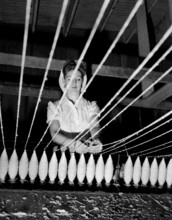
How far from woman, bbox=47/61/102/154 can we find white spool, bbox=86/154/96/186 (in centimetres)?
68

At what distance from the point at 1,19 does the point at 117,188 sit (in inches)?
166

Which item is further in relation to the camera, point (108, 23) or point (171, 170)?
point (108, 23)

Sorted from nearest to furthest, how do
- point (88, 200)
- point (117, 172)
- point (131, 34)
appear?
point (88, 200) → point (117, 172) → point (131, 34)

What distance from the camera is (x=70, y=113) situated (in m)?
3.67

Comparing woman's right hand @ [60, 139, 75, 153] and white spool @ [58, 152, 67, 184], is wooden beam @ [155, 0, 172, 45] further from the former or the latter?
white spool @ [58, 152, 67, 184]

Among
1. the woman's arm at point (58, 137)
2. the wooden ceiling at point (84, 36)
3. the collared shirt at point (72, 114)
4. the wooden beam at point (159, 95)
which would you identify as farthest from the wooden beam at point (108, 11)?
the woman's arm at point (58, 137)

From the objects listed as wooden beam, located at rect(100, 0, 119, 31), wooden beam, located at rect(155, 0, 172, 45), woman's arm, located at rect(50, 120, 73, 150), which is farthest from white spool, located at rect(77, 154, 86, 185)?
wooden beam, located at rect(155, 0, 172, 45)

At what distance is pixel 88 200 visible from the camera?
1.82 m

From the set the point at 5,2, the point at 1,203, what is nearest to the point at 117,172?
the point at 1,203

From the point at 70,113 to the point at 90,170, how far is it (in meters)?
1.43

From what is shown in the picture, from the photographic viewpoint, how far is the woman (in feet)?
10.9

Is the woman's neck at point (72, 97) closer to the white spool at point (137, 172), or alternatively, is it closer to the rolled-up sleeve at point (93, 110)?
the rolled-up sleeve at point (93, 110)

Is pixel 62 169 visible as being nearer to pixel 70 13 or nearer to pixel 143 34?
pixel 143 34

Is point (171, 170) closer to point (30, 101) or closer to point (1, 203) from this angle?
point (1, 203)
